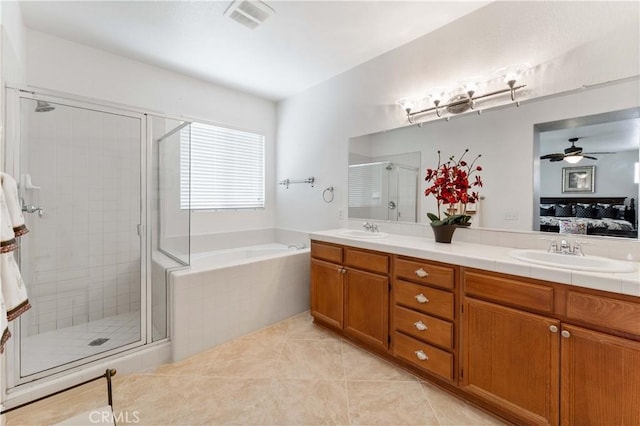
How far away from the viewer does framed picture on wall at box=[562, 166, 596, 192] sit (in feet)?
5.50

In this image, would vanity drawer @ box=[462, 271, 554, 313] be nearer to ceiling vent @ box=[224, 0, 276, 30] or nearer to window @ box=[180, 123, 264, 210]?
ceiling vent @ box=[224, 0, 276, 30]

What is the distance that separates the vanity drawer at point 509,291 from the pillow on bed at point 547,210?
68 centimetres

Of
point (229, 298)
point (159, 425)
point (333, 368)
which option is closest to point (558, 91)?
point (333, 368)

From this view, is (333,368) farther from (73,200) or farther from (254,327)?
(73,200)

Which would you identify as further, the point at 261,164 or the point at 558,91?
the point at 261,164

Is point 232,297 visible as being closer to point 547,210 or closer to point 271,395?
point 271,395

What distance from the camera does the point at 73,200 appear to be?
8.05 ft

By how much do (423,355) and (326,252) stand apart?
1102 mm

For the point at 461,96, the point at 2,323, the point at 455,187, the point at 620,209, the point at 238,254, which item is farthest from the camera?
the point at 238,254

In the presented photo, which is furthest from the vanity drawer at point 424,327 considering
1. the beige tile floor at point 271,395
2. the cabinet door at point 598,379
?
the cabinet door at point 598,379

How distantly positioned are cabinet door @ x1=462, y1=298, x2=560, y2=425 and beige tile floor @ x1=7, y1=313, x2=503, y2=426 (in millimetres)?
197

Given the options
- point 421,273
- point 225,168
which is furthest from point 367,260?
point 225,168

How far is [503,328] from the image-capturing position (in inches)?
58.6

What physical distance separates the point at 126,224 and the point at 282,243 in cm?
195
